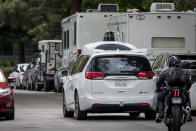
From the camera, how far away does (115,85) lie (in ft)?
57.9

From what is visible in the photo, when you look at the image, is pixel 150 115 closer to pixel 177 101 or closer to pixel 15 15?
pixel 177 101

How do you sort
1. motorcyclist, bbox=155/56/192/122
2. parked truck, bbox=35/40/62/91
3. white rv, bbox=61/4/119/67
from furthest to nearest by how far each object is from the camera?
parked truck, bbox=35/40/62/91 < white rv, bbox=61/4/119/67 < motorcyclist, bbox=155/56/192/122

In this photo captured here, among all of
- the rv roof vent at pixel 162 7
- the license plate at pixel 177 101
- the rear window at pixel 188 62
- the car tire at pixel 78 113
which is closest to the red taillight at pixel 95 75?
the car tire at pixel 78 113

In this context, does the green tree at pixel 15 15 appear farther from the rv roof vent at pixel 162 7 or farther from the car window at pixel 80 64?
the car window at pixel 80 64

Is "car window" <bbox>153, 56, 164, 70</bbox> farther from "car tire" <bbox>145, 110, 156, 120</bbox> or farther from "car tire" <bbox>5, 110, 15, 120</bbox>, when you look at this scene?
"car tire" <bbox>5, 110, 15, 120</bbox>

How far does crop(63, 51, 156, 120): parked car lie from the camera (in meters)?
17.5

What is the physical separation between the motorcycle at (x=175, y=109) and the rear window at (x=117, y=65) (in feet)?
14.1

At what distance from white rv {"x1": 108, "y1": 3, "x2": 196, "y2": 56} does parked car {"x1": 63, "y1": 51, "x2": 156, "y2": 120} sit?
24.3 feet

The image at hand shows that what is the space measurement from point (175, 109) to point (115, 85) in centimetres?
448

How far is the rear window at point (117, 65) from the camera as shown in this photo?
17.7 metres

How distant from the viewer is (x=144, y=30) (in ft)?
83.3

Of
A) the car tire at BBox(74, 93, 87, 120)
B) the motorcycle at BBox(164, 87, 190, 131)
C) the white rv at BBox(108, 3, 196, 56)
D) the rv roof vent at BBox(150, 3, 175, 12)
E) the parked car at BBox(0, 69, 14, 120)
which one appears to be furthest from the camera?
the rv roof vent at BBox(150, 3, 175, 12)

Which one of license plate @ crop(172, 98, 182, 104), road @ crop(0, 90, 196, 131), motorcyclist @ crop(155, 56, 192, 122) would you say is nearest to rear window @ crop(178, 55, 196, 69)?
road @ crop(0, 90, 196, 131)

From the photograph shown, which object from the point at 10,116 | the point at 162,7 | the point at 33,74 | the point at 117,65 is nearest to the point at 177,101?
the point at 117,65
